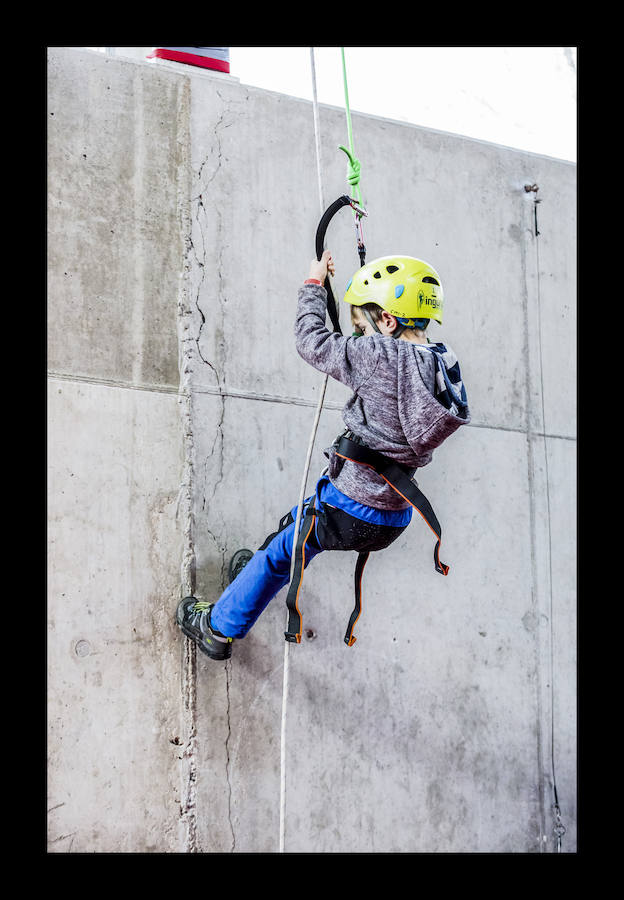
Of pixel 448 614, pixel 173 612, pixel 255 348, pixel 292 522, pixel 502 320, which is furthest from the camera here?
pixel 502 320

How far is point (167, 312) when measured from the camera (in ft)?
11.4

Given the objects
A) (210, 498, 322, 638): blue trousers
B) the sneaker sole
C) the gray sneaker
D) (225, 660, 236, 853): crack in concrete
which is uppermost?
(210, 498, 322, 638): blue trousers

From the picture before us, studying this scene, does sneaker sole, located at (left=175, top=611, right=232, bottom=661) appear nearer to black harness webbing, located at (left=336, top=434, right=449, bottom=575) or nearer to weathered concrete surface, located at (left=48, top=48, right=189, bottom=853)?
weathered concrete surface, located at (left=48, top=48, right=189, bottom=853)

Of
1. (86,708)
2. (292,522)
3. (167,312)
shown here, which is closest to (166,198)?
(167,312)

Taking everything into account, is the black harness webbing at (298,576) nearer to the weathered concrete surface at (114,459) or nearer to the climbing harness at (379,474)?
the climbing harness at (379,474)

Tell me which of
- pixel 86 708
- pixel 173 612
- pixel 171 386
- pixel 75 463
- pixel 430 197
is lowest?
pixel 86 708

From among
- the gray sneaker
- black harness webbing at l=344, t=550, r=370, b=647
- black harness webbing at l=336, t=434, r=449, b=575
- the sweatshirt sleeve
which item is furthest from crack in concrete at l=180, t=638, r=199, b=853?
the sweatshirt sleeve

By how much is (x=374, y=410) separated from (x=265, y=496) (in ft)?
3.04

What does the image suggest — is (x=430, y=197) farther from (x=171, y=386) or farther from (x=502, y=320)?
(x=171, y=386)

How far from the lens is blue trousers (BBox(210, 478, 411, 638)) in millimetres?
2938

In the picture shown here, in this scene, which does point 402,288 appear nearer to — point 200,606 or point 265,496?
point 265,496

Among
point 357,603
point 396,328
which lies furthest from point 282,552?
point 396,328

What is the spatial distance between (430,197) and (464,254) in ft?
0.97

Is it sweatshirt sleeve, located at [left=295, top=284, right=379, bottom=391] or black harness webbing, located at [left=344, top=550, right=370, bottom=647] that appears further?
black harness webbing, located at [left=344, top=550, right=370, bottom=647]
